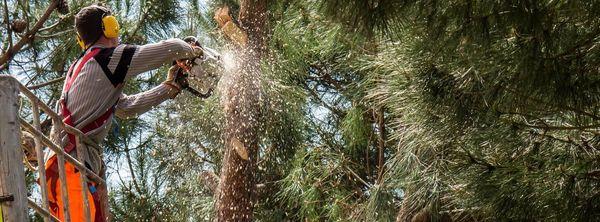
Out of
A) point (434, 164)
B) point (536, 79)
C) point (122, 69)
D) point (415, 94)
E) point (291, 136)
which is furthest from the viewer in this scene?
point (291, 136)

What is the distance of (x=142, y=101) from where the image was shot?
19.4ft

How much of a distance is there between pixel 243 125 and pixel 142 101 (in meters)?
2.98

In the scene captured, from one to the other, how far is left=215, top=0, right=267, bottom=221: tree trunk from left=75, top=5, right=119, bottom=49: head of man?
3.00 meters

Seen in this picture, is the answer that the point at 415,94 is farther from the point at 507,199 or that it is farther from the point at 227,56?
the point at 227,56

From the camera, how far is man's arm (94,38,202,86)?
18.4 feet

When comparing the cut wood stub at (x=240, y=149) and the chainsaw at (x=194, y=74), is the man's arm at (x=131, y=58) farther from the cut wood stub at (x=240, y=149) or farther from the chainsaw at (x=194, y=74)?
the cut wood stub at (x=240, y=149)

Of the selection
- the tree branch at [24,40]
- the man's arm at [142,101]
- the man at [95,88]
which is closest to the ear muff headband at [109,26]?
the man at [95,88]

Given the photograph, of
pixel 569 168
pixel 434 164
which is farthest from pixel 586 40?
pixel 434 164

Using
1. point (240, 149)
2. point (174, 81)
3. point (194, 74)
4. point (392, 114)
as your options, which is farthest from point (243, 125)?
point (174, 81)

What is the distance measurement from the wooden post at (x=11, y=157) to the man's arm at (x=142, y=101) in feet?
5.31

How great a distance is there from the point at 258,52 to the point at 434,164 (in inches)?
89.4

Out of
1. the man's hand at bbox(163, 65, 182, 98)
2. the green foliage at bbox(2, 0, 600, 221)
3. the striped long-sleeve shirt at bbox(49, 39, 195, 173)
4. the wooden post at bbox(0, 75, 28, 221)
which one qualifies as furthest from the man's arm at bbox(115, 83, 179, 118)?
the wooden post at bbox(0, 75, 28, 221)

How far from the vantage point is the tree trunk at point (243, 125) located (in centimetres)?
863

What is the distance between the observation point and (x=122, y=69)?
18.5 feet
